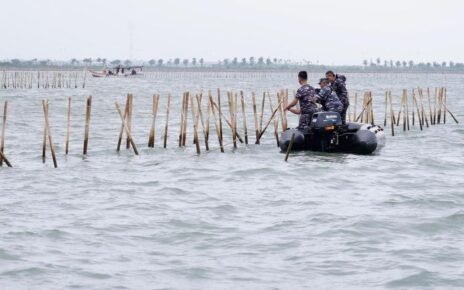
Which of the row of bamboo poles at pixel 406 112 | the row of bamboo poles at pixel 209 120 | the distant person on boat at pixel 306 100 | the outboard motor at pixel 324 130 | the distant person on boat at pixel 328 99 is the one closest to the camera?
the row of bamboo poles at pixel 209 120

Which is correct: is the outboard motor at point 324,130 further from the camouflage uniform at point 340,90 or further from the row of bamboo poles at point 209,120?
the row of bamboo poles at point 209,120

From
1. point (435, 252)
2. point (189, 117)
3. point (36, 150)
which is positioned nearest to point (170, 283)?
point (435, 252)

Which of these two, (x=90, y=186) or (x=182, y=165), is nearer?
(x=90, y=186)

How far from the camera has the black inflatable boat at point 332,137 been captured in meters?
23.8

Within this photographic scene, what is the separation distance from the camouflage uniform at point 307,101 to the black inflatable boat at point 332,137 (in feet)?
1.62

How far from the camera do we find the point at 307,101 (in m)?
24.6

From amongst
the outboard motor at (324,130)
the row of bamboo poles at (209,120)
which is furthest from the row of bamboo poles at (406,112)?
the outboard motor at (324,130)

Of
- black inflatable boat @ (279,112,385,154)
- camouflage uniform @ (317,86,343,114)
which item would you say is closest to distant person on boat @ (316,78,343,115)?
camouflage uniform @ (317,86,343,114)

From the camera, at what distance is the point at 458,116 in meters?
49.8

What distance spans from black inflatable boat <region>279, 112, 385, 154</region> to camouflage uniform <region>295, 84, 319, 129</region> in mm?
495

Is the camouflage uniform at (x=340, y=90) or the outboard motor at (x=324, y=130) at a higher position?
the camouflage uniform at (x=340, y=90)

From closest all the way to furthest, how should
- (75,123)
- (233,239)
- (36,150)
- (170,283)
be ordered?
(170,283)
(233,239)
(36,150)
(75,123)

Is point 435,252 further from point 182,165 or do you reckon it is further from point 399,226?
point 182,165

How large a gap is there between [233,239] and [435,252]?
3.07 meters
